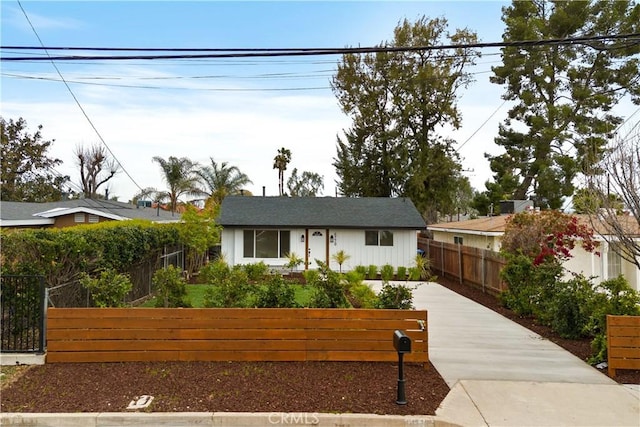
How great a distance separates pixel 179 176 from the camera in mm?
30047

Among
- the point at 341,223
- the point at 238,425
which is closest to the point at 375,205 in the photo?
the point at 341,223

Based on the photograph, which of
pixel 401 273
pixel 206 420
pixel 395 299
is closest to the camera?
pixel 206 420

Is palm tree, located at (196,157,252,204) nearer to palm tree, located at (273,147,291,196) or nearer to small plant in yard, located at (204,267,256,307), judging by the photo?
palm tree, located at (273,147,291,196)

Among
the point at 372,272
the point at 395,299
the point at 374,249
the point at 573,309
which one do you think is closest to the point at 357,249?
the point at 374,249

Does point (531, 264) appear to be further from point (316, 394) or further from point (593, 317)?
point (316, 394)

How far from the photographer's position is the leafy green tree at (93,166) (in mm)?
33875

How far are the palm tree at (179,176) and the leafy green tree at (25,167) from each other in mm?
10993

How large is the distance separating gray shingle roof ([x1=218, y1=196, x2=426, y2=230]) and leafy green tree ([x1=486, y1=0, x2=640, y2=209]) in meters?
10.3

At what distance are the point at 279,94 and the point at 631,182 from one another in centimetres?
979

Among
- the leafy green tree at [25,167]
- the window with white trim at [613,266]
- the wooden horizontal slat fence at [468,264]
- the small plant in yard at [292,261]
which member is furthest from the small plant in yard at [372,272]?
the leafy green tree at [25,167]

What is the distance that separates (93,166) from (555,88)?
35.8 meters

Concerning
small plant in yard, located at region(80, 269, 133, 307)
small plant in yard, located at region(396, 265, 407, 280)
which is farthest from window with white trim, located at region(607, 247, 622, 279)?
small plant in yard, located at region(80, 269, 133, 307)

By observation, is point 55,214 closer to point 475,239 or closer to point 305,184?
point 475,239

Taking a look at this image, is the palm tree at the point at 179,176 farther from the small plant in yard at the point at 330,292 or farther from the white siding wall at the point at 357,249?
the small plant in yard at the point at 330,292
